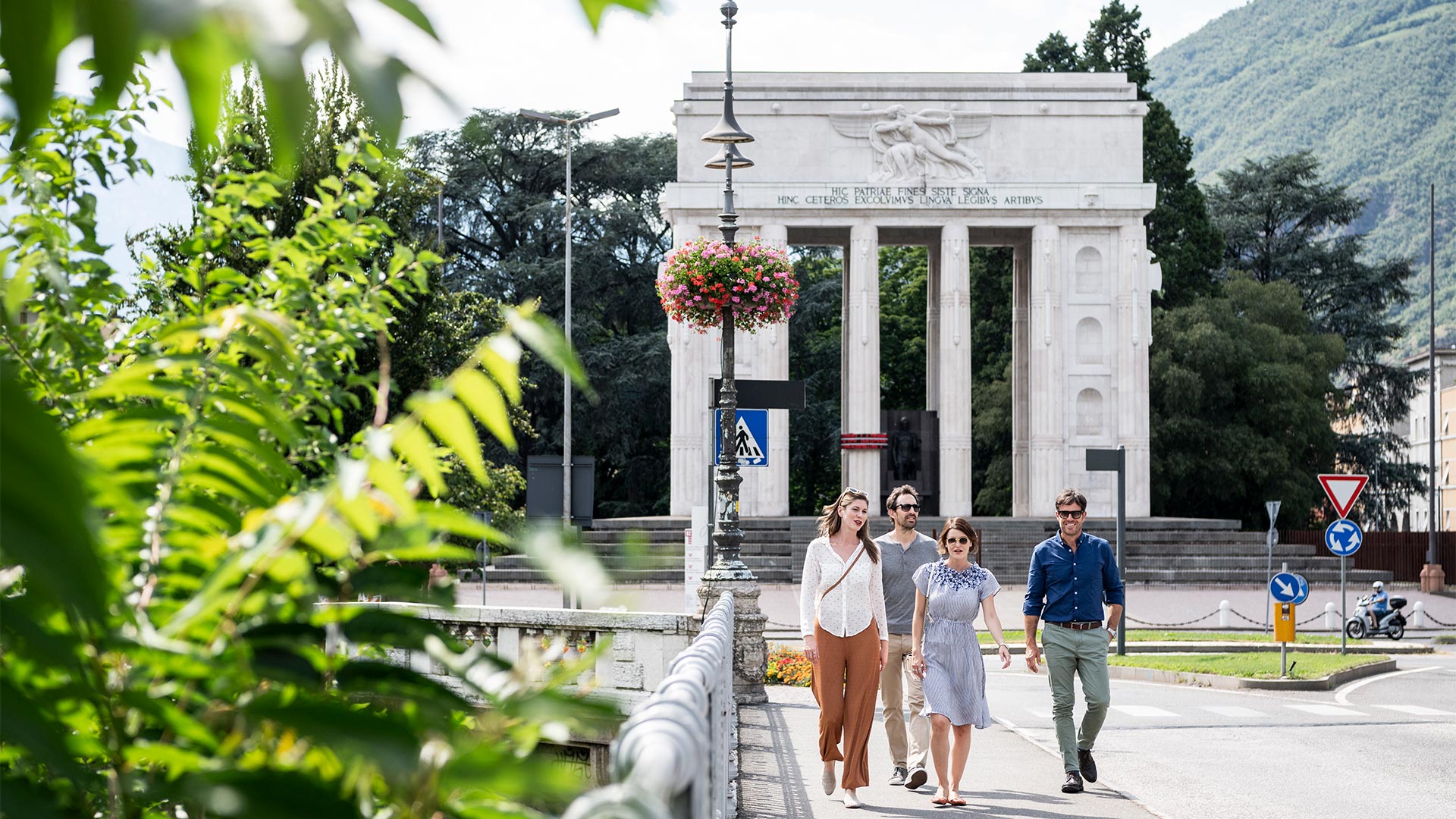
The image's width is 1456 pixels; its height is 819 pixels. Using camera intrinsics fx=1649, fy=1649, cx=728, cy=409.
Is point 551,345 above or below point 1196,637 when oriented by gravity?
above

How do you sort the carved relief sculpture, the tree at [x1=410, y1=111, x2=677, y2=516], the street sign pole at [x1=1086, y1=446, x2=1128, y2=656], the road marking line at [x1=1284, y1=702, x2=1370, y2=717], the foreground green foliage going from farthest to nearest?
the tree at [x1=410, y1=111, x2=677, y2=516]
the carved relief sculpture
the street sign pole at [x1=1086, y1=446, x2=1128, y2=656]
the road marking line at [x1=1284, y1=702, x2=1370, y2=717]
the foreground green foliage

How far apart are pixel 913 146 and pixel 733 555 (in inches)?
1418

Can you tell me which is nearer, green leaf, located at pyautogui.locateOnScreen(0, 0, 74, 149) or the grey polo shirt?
green leaf, located at pyautogui.locateOnScreen(0, 0, 74, 149)

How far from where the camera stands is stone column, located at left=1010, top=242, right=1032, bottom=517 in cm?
5322

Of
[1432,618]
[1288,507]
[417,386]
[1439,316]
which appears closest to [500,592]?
[417,386]

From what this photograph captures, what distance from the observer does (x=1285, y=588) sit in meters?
21.2

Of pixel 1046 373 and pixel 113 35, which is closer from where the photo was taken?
pixel 113 35

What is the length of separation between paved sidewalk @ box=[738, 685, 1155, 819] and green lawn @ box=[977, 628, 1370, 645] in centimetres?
1386

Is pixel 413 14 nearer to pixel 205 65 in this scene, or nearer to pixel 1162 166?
pixel 205 65

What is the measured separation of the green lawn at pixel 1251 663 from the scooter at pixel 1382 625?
4.52m

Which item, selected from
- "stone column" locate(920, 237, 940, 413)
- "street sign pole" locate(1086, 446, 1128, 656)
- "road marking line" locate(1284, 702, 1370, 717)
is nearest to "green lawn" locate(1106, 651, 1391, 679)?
"street sign pole" locate(1086, 446, 1128, 656)

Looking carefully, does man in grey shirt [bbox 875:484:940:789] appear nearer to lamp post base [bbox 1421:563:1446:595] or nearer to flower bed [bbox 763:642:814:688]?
flower bed [bbox 763:642:814:688]

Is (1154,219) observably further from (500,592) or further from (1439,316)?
(1439,316)

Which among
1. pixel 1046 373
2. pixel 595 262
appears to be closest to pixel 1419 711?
pixel 1046 373
